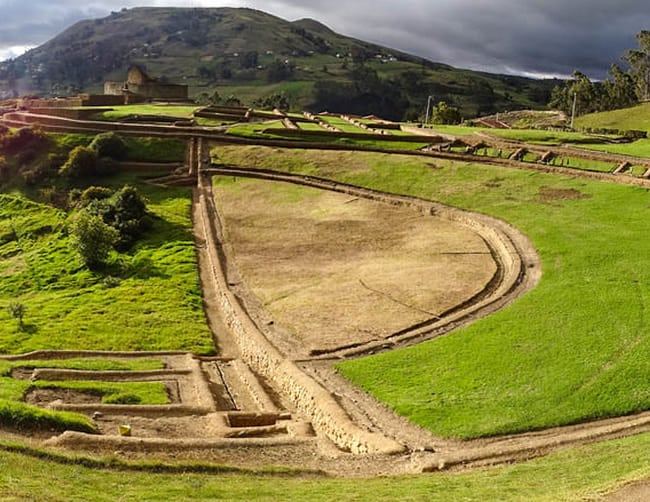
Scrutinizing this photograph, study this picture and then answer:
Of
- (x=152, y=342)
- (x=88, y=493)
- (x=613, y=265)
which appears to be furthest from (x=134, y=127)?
(x=88, y=493)

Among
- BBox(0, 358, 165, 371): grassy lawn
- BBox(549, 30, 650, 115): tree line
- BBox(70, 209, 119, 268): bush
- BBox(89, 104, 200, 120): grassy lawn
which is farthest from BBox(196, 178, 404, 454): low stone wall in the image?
BBox(549, 30, 650, 115): tree line

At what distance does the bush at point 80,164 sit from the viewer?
52.2 meters

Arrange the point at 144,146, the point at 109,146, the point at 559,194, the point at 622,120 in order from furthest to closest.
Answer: the point at 622,120 < the point at 144,146 < the point at 109,146 < the point at 559,194

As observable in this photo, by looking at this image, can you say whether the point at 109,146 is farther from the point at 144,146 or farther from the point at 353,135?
the point at 353,135

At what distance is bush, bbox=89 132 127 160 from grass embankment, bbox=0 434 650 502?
1741 inches

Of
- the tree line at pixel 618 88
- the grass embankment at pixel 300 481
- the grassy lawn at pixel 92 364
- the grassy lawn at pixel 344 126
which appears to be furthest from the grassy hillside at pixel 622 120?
the grass embankment at pixel 300 481

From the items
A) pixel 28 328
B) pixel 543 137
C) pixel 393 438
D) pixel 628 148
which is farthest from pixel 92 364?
pixel 543 137

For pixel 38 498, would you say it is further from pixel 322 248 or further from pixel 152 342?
pixel 322 248

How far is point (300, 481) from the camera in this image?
14.0m

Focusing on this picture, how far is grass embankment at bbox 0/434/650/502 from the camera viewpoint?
448 inches

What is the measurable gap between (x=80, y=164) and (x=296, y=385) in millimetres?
37691

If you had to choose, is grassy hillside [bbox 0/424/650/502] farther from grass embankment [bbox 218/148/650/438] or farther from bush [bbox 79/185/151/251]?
bush [bbox 79/185/151/251]

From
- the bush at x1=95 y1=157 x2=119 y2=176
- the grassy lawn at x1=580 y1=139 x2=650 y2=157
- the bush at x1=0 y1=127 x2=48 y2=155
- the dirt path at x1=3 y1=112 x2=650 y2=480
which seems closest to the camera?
the dirt path at x1=3 y1=112 x2=650 y2=480

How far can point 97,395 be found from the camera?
66.4 ft
